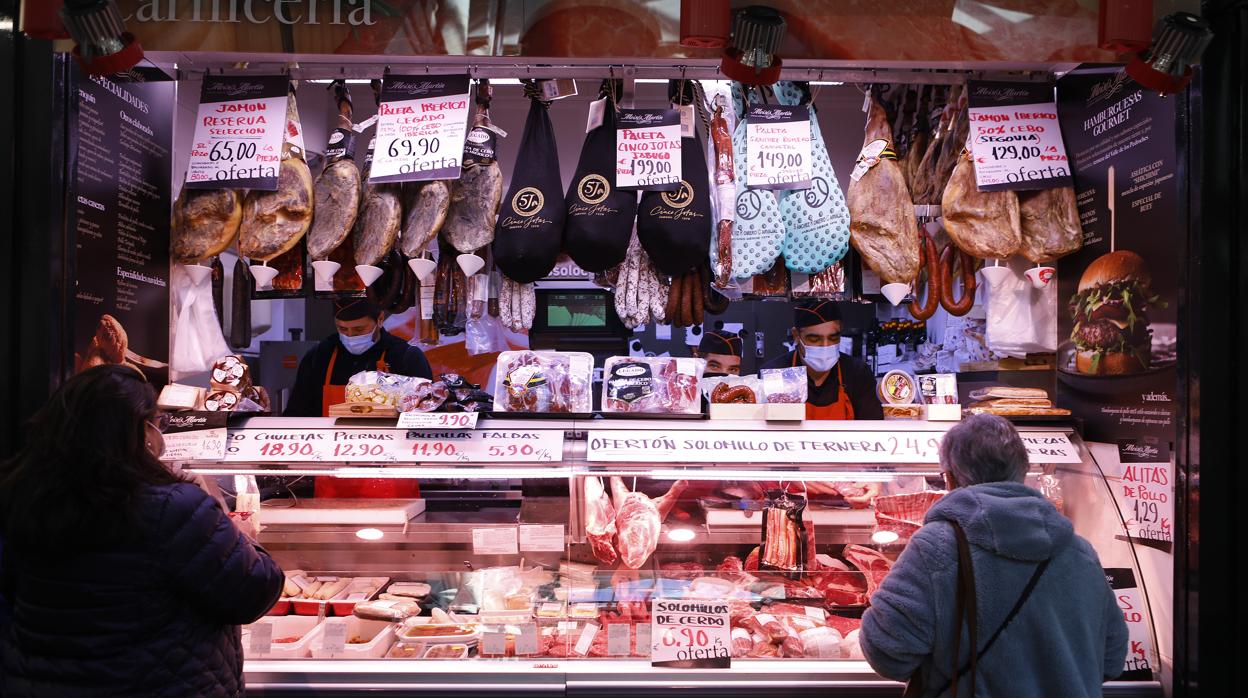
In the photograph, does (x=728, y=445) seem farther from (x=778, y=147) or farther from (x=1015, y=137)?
(x=1015, y=137)

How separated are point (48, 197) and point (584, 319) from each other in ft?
16.4

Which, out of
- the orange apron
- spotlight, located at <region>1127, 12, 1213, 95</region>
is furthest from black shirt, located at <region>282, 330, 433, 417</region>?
spotlight, located at <region>1127, 12, 1213, 95</region>

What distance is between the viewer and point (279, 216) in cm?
371

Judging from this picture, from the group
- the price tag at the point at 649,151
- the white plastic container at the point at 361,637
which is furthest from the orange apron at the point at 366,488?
the price tag at the point at 649,151

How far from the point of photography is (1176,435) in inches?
129

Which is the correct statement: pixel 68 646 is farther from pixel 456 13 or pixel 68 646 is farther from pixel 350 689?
pixel 456 13

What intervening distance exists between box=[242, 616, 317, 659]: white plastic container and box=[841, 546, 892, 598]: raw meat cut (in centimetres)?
247

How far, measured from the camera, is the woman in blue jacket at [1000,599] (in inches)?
96.4

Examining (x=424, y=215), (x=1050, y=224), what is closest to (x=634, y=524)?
(x=424, y=215)

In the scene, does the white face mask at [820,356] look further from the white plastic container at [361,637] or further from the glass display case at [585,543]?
the white plastic container at [361,637]

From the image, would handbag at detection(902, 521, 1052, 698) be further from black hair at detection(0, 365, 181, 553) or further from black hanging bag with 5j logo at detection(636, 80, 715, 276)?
black hair at detection(0, 365, 181, 553)

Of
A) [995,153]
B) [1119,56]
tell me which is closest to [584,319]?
[995,153]

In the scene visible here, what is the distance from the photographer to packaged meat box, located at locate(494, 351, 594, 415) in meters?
3.75

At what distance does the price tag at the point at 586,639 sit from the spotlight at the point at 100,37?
9.57 feet
